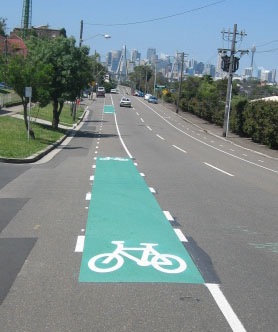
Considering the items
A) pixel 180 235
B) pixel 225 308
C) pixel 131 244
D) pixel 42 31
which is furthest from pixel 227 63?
pixel 42 31

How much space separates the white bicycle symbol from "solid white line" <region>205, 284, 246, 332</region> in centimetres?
74

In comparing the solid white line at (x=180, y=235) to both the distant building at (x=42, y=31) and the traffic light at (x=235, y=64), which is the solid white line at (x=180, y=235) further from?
the traffic light at (x=235, y=64)

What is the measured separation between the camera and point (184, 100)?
79312mm

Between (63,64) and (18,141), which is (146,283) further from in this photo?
(63,64)

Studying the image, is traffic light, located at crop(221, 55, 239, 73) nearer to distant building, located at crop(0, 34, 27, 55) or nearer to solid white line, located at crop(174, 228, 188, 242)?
distant building, located at crop(0, 34, 27, 55)

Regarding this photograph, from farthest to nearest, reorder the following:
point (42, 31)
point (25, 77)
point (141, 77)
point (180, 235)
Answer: point (141, 77), point (42, 31), point (25, 77), point (180, 235)

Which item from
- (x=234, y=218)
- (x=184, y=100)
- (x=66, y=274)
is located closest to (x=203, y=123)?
(x=184, y=100)

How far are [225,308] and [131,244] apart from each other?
2.69 metres

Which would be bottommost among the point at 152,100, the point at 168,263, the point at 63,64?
the point at 168,263

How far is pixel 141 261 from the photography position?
682 centimetres

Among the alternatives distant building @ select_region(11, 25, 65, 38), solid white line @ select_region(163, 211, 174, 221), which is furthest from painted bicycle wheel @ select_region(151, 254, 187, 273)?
distant building @ select_region(11, 25, 65, 38)

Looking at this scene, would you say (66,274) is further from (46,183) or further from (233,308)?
(46,183)

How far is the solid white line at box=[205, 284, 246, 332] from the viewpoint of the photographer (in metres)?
4.79

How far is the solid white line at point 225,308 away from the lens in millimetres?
4795
